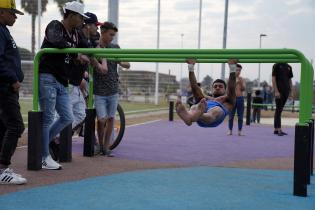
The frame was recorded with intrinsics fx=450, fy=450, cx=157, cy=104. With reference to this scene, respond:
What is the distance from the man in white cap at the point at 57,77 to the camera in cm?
502

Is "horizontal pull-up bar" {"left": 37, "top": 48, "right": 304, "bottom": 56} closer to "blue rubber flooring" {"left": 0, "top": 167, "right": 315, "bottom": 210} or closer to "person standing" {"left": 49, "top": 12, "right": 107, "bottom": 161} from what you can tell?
"person standing" {"left": 49, "top": 12, "right": 107, "bottom": 161}

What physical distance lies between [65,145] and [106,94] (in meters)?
0.95

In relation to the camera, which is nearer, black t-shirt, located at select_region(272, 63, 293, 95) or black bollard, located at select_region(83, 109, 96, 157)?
black bollard, located at select_region(83, 109, 96, 157)

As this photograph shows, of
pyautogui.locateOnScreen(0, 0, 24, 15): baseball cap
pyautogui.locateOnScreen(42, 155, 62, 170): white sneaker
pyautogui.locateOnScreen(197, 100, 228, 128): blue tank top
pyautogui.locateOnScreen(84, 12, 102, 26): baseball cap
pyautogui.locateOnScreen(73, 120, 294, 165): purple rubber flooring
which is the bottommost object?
pyautogui.locateOnScreen(73, 120, 294, 165): purple rubber flooring

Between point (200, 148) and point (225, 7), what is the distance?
12761 mm

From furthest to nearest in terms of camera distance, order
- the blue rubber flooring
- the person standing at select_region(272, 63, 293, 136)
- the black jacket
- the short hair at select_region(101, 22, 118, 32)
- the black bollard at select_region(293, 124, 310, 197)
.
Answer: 1. the person standing at select_region(272, 63, 293, 136)
2. the short hair at select_region(101, 22, 118, 32)
3. the black jacket
4. the black bollard at select_region(293, 124, 310, 197)
5. the blue rubber flooring

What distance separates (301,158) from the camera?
408 centimetres

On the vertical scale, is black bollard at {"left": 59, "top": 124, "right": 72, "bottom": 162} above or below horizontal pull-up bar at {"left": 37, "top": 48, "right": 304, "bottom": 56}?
below

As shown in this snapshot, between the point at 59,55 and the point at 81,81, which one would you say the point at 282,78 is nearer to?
the point at 81,81

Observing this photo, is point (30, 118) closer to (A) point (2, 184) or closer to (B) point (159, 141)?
(A) point (2, 184)

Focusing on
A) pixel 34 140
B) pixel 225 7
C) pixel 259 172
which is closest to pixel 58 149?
pixel 34 140

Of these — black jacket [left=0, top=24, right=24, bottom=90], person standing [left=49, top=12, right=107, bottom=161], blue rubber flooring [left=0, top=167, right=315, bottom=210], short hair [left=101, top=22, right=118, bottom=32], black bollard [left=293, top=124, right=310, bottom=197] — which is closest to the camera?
blue rubber flooring [left=0, top=167, right=315, bottom=210]

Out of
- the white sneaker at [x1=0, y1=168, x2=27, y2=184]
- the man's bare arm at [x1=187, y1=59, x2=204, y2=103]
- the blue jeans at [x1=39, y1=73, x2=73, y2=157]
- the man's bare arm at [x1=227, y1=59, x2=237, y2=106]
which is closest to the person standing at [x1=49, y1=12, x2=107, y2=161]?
the blue jeans at [x1=39, y1=73, x2=73, y2=157]

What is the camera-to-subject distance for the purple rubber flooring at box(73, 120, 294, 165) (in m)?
6.49
